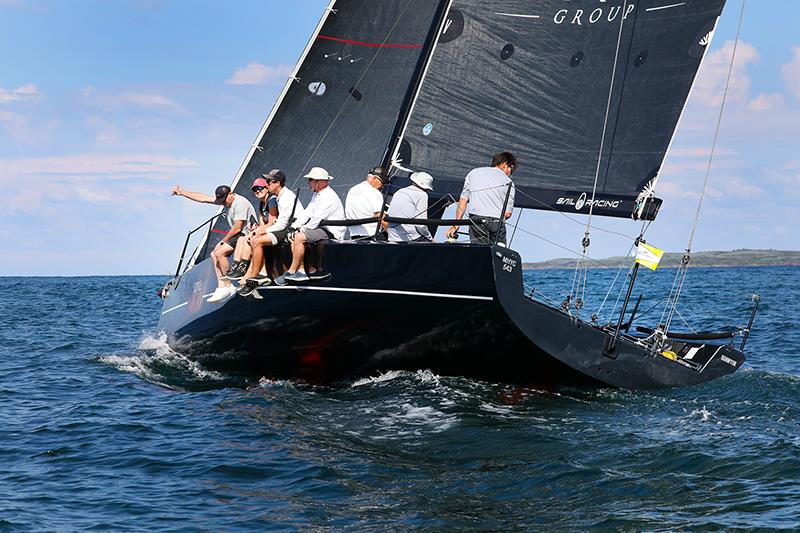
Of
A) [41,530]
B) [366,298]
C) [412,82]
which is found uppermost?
[412,82]

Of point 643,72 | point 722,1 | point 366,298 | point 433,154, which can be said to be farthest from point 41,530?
point 722,1

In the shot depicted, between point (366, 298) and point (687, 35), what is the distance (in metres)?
5.74

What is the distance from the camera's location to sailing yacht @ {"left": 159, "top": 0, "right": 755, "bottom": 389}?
993cm

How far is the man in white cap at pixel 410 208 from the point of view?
10.7 m

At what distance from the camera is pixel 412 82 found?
12961 mm

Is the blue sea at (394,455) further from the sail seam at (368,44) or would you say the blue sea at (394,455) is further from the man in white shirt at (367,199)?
the sail seam at (368,44)

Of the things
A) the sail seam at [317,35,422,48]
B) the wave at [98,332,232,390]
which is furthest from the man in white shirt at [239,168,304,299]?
the sail seam at [317,35,422,48]

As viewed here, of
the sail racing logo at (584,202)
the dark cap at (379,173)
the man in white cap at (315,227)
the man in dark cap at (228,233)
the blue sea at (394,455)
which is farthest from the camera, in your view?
the sail racing logo at (584,202)

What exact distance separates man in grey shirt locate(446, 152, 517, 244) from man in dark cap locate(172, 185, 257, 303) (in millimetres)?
2940

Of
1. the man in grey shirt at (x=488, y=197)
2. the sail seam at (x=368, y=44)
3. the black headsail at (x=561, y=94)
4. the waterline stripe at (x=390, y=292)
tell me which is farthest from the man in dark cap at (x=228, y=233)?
the sail seam at (x=368, y=44)

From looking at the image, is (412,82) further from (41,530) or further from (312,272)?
(41,530)

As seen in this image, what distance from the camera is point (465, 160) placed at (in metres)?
13.2

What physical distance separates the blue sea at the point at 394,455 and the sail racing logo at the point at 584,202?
2.50 metres

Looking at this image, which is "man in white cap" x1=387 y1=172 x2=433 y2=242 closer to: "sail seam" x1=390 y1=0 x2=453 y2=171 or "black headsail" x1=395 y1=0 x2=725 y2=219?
"sail seam" x1=390 y1=0 x2=453 y2=171
